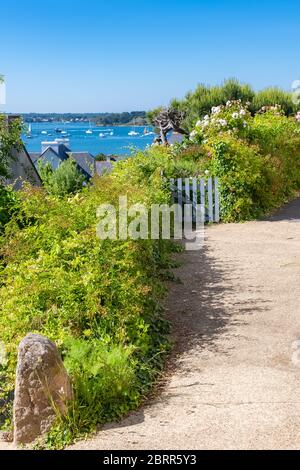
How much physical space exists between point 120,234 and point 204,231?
5.49 m

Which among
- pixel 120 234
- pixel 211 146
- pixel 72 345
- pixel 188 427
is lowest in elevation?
pixel 188 427

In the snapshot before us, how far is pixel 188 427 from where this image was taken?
4.30 meters

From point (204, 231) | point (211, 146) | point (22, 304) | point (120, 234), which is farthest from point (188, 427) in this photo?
point (211, 146)

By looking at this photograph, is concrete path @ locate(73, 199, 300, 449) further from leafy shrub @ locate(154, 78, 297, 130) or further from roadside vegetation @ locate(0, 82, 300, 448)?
leafy shrub @ locate(154, 78, 297, 130)

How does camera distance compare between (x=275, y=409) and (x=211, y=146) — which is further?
(x=211, y=146)

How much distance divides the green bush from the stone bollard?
4.7 inches

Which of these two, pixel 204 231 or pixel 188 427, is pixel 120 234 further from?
pixel 204 231

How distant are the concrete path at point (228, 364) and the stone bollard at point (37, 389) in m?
0.33

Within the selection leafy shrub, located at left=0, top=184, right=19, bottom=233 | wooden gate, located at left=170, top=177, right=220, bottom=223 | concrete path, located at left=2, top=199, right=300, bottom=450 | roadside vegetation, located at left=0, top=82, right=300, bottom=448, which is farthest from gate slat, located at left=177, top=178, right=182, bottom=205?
leafy shrub, located at left=0, top=184, right=19, bottom=233

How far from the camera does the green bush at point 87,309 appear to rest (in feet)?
15.3

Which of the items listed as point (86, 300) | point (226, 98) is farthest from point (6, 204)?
point (226, 98)

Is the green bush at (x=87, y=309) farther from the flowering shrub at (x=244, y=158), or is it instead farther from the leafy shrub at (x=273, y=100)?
the leafy shrub at (x=273, y=100)

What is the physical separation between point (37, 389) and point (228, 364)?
1.89 metres

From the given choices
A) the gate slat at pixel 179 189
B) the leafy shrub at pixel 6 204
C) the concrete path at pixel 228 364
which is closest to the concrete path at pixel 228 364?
the concrete path at pixel 228 364
